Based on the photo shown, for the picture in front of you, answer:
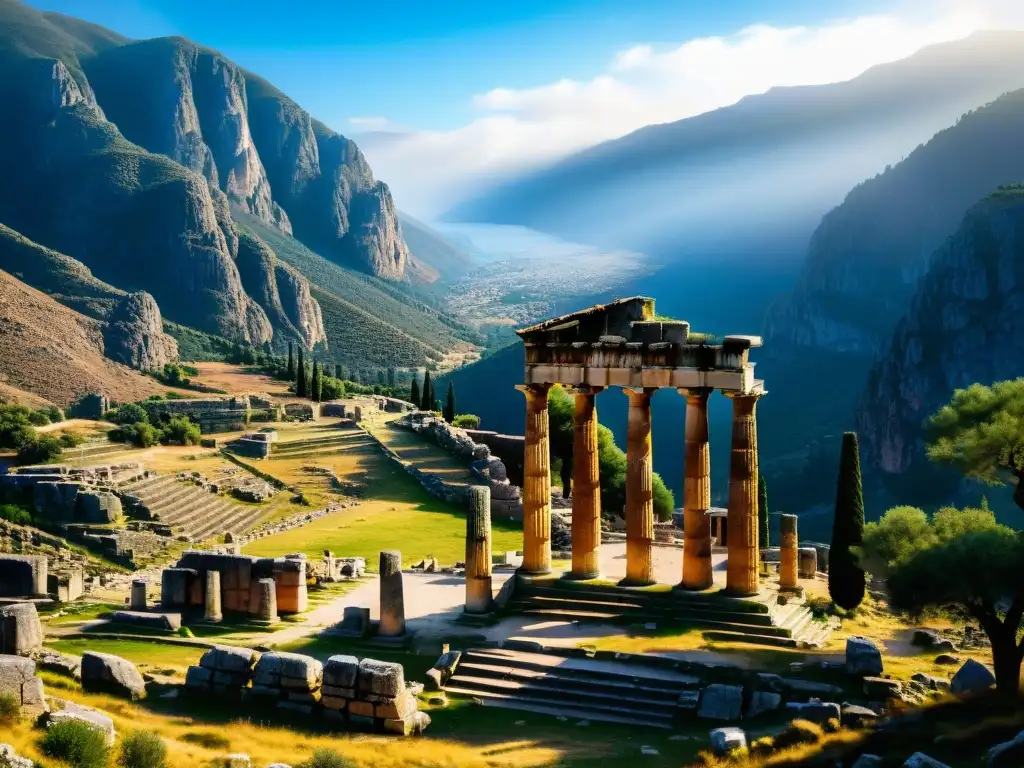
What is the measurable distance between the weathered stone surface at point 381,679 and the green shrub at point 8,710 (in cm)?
663

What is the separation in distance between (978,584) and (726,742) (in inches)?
262

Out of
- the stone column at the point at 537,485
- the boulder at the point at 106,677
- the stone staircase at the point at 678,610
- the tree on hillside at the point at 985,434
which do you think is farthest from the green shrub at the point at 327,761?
the tree on hillside at the point at 985,434

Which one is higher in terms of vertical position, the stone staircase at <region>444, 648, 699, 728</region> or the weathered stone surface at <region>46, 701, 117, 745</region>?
the weathered stone surface at <region>46, 701, 117, 745</region>

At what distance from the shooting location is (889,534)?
26031mm

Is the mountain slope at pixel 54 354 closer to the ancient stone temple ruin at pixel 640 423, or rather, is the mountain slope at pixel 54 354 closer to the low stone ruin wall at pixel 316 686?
the ancient stone temple ruin at pixel 640 423

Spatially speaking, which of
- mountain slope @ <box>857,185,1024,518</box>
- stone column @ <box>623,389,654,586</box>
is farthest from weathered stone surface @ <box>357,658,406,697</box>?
mountain slope @ <box>857,185,1024,518</box>

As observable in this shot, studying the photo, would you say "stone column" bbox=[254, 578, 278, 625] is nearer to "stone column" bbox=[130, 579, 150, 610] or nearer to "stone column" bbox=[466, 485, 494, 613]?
"stone column" bbox=[130, 579, 150, 610]

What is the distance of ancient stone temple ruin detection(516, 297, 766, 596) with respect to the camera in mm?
28062

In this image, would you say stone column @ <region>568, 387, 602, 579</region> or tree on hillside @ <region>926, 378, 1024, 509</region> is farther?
stone column @ <region>568, 387, 602, 579</region>

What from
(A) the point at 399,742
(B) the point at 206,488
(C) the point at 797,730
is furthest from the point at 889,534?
(B) the point at 206,488

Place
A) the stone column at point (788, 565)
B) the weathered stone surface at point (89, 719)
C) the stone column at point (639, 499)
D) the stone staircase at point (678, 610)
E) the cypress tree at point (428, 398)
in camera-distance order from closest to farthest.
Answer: the weathered stone surface at point (89, 719) → the stone staircase at point (678, 610) → the stone column at point (639, 499) → the stone column at point (788, 565) → the cypress tree at point (428, 398)

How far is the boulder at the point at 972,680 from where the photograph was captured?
2183 cm

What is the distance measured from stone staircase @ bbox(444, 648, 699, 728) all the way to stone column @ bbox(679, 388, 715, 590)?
478cm

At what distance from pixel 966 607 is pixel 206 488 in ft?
145
